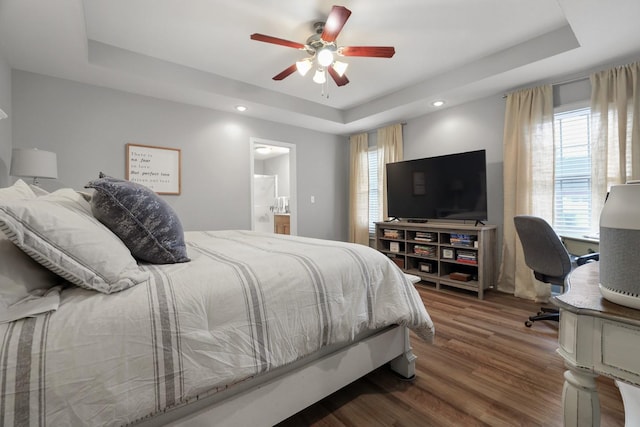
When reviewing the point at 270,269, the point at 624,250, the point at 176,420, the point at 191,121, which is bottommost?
the point at 176,420

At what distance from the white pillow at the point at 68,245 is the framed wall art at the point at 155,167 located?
2.71 metres

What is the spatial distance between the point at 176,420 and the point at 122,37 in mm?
3161

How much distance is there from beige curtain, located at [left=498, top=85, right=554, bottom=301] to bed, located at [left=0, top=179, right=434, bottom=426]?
2313 millimetres

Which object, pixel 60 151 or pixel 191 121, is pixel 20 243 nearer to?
pixel 60 151

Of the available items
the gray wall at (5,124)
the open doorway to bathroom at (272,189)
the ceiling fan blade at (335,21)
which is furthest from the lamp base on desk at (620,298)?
the open doorway to bathroom at (272,189)

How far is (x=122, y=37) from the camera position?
8.57 ft

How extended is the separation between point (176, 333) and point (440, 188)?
3543 millimetres

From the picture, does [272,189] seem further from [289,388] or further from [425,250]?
[289,388]

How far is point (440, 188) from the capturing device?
12.1 feet

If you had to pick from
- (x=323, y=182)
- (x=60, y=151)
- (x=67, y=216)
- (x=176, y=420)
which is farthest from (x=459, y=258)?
(x=60, y=151)

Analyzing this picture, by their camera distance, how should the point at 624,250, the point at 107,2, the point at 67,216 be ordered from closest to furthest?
the point at 624,250 → the point at 67,216 → the point at 107,2

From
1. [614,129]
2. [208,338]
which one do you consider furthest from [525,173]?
[208,338]

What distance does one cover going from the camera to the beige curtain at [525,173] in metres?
3.06

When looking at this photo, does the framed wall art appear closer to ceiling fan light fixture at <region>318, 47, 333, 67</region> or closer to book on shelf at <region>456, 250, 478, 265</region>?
ceiling fan light fixture at <region>318, 47, 333, 67</region>
